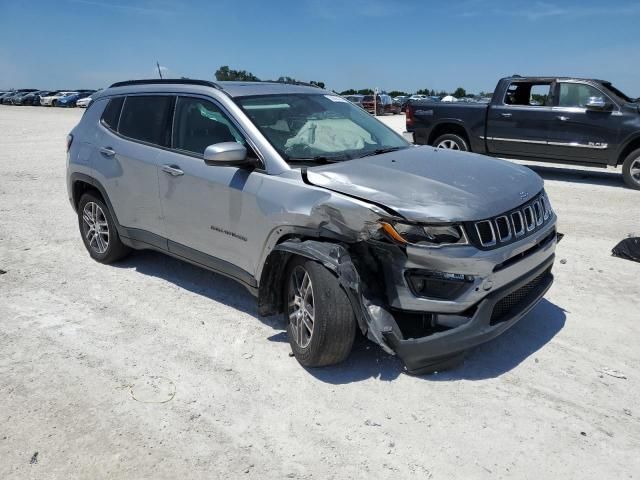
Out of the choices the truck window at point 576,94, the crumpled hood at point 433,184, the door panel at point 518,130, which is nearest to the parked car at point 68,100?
the door panel at point 518,130

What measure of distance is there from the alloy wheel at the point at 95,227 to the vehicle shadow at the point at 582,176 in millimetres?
8528

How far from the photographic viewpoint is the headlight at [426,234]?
10.8 feet

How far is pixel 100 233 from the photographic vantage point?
19.0ft

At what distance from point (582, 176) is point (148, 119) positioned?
367 inches

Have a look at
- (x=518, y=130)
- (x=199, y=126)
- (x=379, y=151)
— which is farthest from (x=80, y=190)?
(x=518, y=130)

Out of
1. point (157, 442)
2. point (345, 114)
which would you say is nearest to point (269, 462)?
point (157, 442)

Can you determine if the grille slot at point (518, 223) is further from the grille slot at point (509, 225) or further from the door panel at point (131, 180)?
the door panel at point (131, 180)

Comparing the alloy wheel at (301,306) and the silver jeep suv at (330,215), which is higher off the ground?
the silver jeep suv at (330,215)

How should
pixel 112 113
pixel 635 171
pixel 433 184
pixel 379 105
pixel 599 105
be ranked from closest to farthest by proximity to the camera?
pixel 433 184 → pixel 112 113 → pixel 635 171 → pixel 599 105 → pixel 379 105

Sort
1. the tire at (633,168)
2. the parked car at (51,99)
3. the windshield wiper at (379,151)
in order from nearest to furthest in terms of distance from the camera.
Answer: the windshield wiper at (379,151), the tire at (633,168), the parked car at (51,99)

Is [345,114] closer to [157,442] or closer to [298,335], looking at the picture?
[298,335]

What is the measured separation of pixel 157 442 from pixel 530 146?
31.3 ft

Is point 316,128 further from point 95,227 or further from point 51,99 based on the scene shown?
point 51,99

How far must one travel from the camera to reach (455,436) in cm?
305
